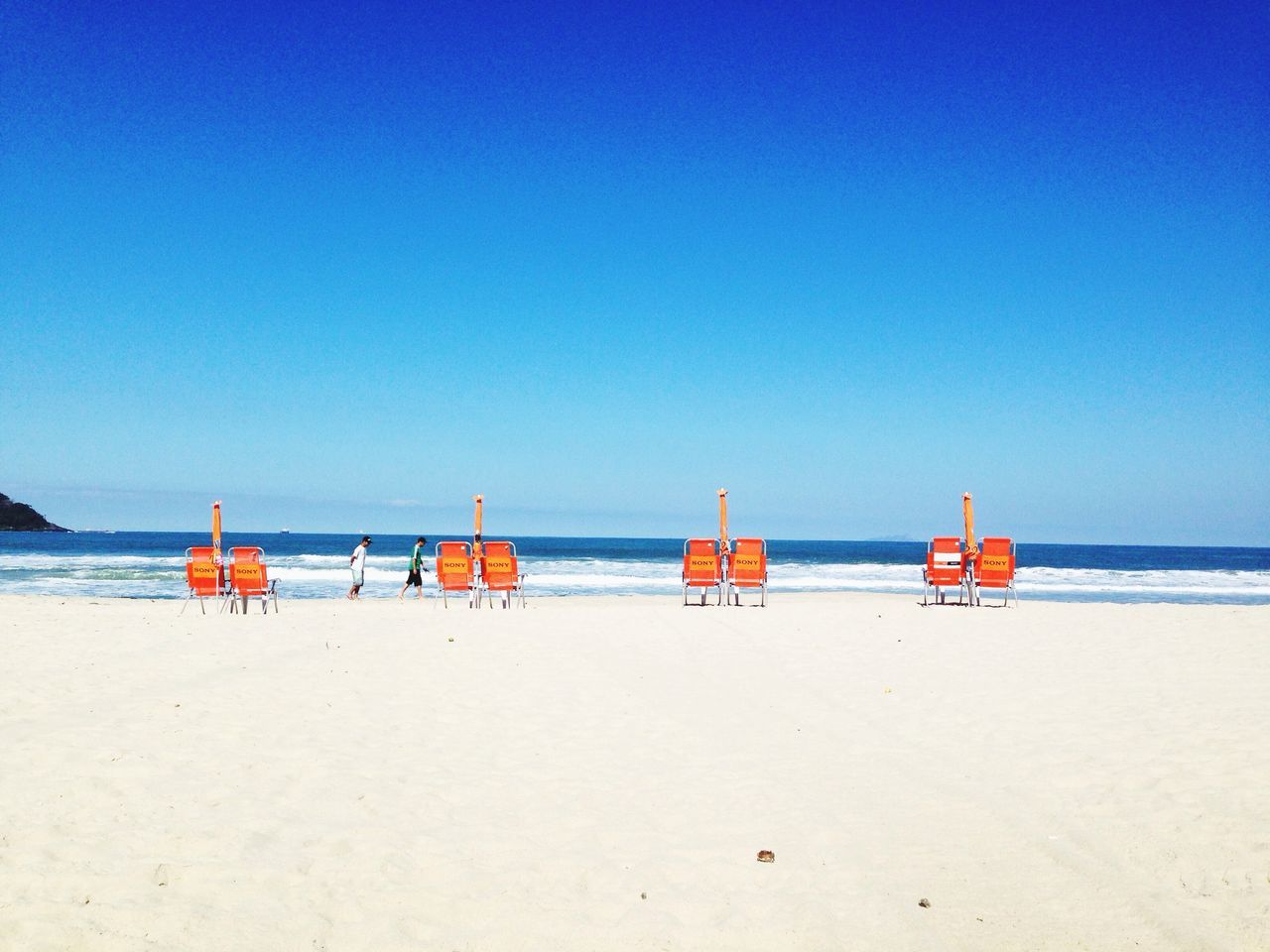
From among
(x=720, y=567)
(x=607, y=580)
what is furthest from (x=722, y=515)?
(x=607, y=580)

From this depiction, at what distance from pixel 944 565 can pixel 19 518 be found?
134m

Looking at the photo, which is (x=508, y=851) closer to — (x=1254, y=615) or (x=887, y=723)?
(x=887, y=723)

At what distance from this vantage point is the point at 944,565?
55.9ft

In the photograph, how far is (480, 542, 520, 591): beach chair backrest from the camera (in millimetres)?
15836

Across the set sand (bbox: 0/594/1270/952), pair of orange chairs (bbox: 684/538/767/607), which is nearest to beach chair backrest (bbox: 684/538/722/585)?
pair of orange chairs (bbox: 684/538/767/607)

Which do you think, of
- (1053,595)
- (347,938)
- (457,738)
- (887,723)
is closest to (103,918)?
(347,938)

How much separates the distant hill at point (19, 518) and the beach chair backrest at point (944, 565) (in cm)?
13229

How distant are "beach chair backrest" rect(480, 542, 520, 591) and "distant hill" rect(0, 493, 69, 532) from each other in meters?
128

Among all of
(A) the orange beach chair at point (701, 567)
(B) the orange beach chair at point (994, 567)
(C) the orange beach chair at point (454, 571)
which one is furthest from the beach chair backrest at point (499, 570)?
(B) the orange beach chair at point (994, 567)

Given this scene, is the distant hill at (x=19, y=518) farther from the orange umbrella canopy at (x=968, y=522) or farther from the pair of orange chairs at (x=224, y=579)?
the orange umbrella canopy at (x=968, y=522)

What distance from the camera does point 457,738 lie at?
5875 mm

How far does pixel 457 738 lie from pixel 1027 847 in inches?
138

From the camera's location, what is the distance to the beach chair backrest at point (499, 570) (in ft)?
52.0

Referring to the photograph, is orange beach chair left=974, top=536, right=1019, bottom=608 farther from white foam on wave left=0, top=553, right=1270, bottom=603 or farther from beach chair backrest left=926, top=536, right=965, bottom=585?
white foam on wave left=0, top=553, right=1270, bottom=603
